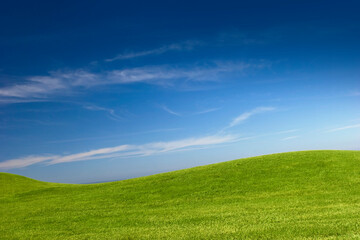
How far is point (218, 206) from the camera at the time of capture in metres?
14.8

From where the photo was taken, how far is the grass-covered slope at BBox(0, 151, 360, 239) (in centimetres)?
1002

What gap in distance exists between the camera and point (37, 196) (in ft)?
79.2

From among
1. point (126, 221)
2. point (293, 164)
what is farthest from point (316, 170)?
point (126, 221)

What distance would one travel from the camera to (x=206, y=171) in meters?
24.6

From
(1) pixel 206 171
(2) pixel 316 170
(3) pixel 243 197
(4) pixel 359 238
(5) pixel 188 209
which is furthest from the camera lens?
(1) pixel 206 171

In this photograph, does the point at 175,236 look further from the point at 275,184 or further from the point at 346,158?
the point at 346,158

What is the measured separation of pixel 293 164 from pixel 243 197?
890cm

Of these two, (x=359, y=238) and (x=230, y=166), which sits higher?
(x=230, y=166)

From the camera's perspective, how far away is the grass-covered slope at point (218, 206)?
10.0 m

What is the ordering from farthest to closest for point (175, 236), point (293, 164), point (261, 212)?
1. point (293, 164)
2. point (261, 212)
3. point (175, 236)

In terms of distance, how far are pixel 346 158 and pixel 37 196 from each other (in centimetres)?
2816

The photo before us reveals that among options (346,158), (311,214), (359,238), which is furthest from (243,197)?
(346,158)

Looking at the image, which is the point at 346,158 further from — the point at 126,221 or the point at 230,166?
the point at 126,221

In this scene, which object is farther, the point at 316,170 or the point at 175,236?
the point at 316,170
